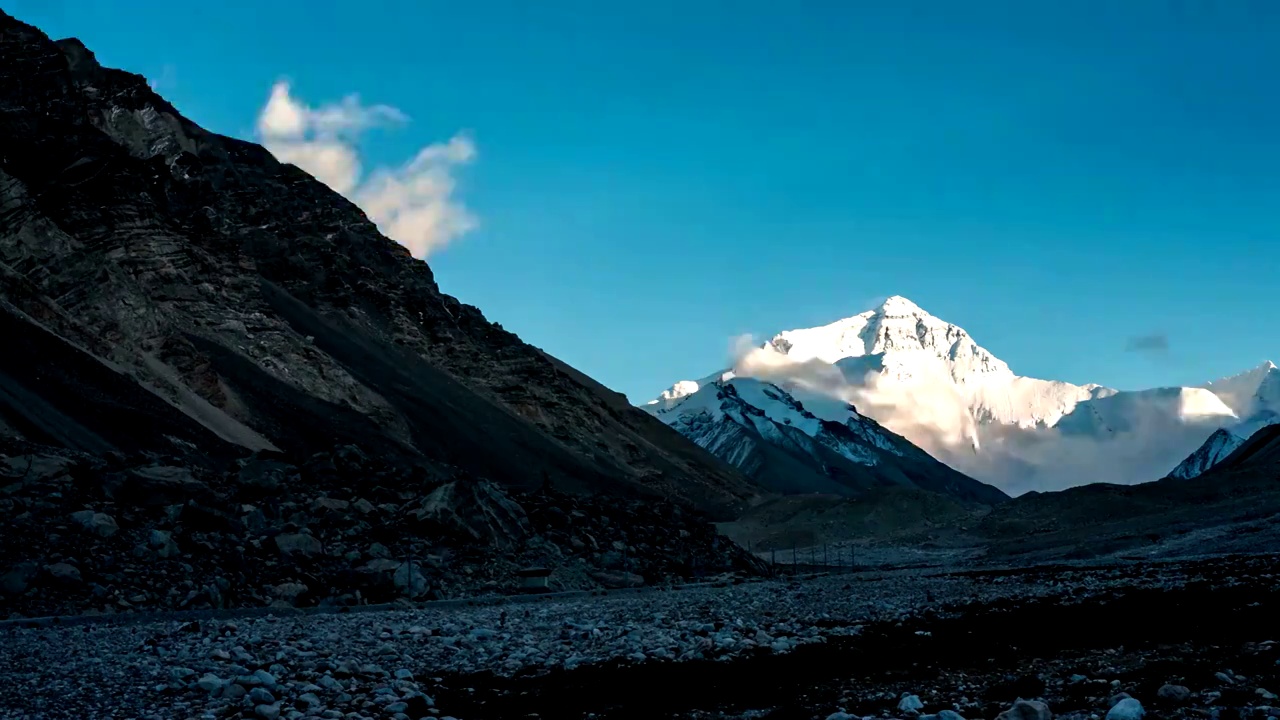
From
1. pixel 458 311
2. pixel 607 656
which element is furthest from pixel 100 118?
pixel 607 656

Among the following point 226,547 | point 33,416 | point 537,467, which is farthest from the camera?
point 537,467

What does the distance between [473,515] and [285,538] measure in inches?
374

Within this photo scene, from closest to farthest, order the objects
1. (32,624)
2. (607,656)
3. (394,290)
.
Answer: (607,656) → (32,624) → (394,290)

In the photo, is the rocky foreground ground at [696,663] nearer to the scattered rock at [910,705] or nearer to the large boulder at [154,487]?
the scattered rock at [910,705]

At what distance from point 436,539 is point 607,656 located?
77.5ft

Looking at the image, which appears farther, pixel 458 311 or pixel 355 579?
pixel 458 311

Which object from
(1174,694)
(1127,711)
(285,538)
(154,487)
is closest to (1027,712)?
(1127,711)

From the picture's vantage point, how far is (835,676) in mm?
17734

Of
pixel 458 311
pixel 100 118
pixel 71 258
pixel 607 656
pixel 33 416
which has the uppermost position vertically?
pixel 100 118

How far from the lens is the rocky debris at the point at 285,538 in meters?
31.9

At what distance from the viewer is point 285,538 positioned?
38.7 meters

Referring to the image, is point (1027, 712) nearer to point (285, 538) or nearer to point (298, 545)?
point (298, 545)

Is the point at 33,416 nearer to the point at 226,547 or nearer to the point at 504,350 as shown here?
the point at 226,547

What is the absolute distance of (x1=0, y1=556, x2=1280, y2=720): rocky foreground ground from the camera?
48.1ft
